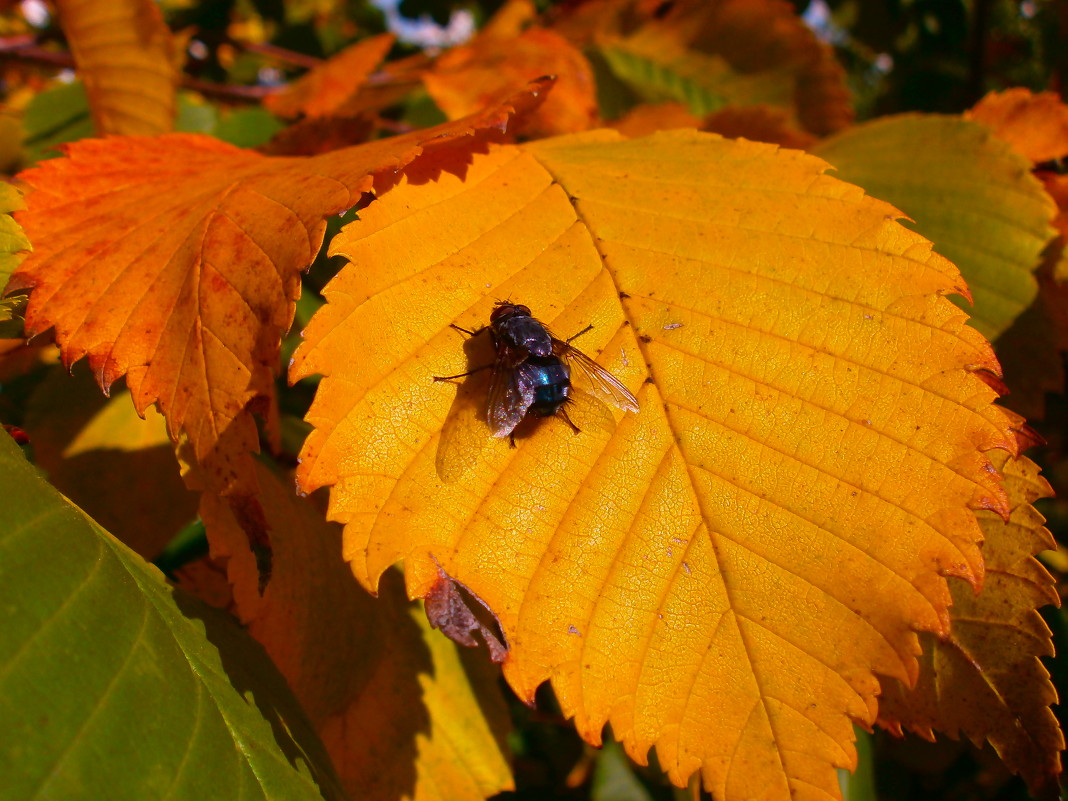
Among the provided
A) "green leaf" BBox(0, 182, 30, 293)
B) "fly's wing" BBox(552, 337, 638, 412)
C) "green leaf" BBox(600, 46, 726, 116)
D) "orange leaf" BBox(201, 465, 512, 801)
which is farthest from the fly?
"green leaf" BBox(600, 46, 726, 116)

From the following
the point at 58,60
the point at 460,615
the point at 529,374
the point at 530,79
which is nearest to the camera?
the point at 460,615

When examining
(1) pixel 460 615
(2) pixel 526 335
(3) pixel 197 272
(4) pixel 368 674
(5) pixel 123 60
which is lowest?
(4) pixel 368 674

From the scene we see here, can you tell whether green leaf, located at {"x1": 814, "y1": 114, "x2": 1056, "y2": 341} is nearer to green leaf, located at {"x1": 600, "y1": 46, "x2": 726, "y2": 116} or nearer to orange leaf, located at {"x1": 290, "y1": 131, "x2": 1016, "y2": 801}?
orange leaf, located at {"x1": 290, "y1": 131, "x2": 1016, "y2": 801}

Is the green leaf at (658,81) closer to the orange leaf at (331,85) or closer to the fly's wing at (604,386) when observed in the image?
the orange leaf at (331,85)

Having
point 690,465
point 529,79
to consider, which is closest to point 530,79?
point 529,79

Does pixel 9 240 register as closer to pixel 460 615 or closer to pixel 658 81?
pixel 460 615
